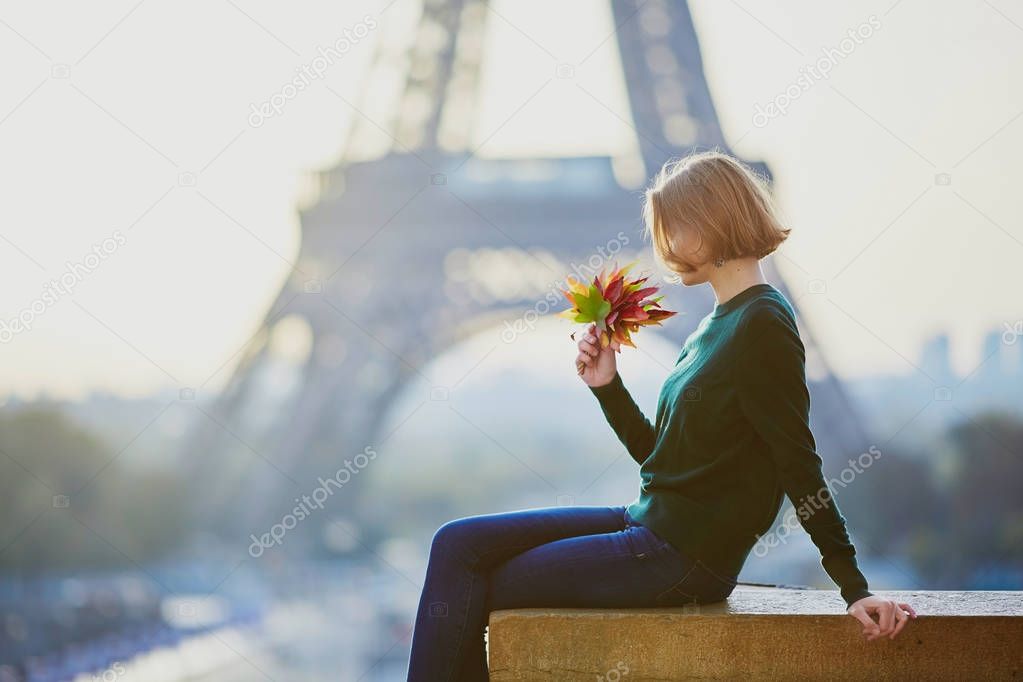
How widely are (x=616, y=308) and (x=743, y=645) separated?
49 centimetres

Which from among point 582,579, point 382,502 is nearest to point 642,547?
point 582,579

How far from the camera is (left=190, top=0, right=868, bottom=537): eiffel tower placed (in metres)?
7.31

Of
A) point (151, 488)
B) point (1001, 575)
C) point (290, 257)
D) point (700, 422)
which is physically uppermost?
point (290, 257)

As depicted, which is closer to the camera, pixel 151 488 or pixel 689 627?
pixel 689 627

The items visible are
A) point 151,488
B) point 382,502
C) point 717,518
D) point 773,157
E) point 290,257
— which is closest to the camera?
point 717,518

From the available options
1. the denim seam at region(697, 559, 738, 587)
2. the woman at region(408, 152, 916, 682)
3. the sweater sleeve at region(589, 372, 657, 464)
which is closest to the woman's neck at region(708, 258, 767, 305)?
the woman at region(408, 152, 916, 682)

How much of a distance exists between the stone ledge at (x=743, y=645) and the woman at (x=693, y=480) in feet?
0.11

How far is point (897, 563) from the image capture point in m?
11.8

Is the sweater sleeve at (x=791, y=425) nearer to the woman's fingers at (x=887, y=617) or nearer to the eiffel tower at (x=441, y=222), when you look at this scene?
the woman's fingers at (x=887, y=617)

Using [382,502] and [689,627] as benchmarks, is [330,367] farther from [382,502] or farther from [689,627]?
[382,502]

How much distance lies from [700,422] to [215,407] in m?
5.72
